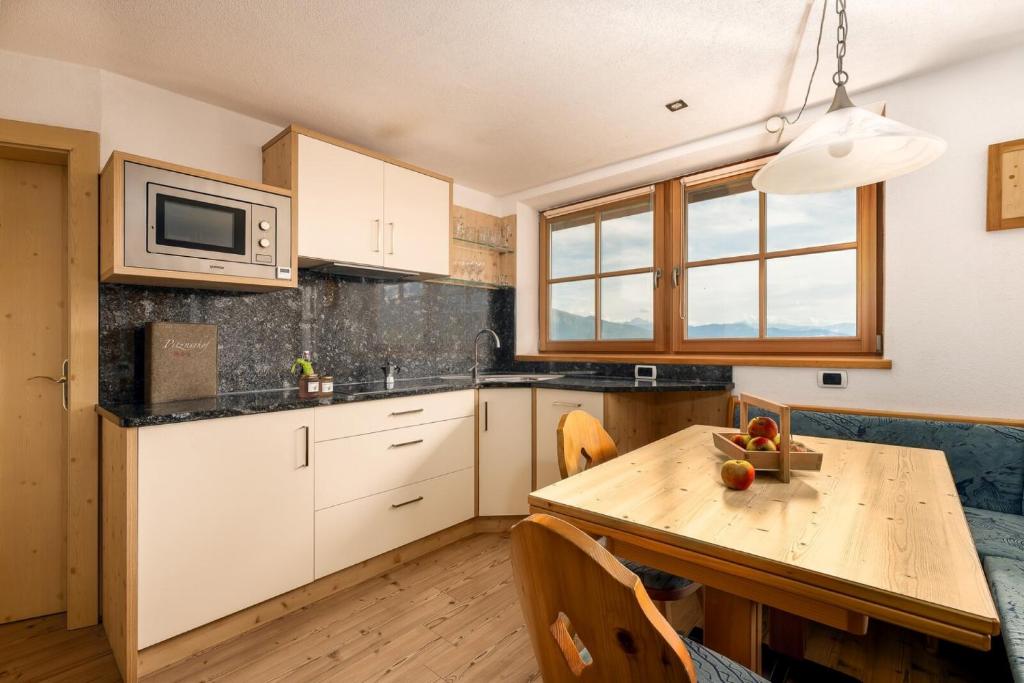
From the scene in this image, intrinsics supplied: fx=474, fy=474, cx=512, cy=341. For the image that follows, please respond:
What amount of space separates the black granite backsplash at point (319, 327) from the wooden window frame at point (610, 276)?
0.30 meters

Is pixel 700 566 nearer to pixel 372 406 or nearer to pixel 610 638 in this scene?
pixel 610 638

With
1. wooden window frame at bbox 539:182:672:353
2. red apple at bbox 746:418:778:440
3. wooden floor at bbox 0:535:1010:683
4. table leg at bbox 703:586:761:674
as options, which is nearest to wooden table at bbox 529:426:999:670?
table leg at bbox 703:586:761:674

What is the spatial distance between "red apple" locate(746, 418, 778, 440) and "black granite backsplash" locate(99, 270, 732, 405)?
4.34ft

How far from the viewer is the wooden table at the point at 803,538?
2.45ft

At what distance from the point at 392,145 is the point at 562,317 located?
175 cm

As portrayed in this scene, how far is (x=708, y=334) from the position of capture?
2.98 metres

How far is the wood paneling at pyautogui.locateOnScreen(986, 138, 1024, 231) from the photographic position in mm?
1908

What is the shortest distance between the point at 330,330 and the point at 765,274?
2547 millimetres

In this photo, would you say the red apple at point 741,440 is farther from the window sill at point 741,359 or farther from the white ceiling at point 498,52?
the white ceiling at point 498,52

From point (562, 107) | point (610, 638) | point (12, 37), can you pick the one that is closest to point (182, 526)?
point (610, 638)

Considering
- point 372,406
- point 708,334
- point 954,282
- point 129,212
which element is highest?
point 129,212

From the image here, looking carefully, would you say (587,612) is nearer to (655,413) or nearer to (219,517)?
(219,517)

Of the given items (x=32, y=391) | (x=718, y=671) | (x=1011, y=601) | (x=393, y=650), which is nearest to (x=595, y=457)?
(x=718, y=671)

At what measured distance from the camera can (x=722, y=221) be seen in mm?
2949
